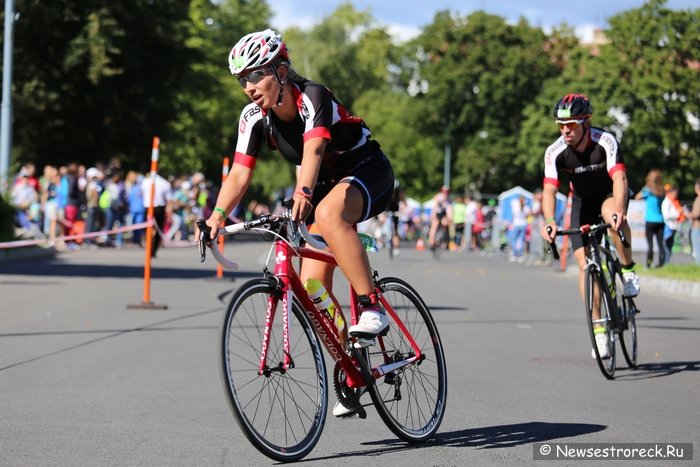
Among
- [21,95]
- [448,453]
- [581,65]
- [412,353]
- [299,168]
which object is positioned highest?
[581,65]

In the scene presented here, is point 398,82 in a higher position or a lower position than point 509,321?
higher

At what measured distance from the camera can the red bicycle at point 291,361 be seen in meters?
5.83

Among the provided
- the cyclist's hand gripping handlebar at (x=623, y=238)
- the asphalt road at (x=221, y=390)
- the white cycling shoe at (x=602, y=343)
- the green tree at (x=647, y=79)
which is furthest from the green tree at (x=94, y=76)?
the white cycling shoe at (x=602, y=343)

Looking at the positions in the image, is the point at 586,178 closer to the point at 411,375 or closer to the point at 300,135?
the point at 411,375

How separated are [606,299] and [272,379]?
15.2ft

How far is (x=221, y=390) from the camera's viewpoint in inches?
341

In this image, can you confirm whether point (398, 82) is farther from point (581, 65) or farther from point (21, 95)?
point (21, 95)

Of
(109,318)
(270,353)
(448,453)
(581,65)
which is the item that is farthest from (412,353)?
(581,65)

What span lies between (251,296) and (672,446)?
7.76 ft

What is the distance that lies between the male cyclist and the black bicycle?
6 centimetres

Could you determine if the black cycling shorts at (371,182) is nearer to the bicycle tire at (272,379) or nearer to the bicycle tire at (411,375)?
the bicycle tire at (411,375)

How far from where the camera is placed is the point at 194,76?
4906 cm

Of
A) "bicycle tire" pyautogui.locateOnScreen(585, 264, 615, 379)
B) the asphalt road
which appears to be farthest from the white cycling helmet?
"bicycle tire" pyautogui.locateOnScreen(585, 264, 615, 379)

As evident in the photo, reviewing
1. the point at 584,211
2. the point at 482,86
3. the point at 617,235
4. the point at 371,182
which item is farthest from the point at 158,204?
the point at 482,86
